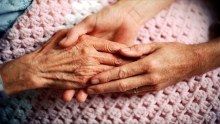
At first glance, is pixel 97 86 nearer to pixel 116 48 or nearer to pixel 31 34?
pixel 116 48

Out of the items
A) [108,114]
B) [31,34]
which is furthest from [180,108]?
[31,34]

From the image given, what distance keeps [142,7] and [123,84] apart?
38 cm

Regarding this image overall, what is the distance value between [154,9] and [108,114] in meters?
0.48

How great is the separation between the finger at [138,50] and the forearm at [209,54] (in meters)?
0.18

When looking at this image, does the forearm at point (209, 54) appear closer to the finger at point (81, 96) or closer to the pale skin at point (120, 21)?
the pale skin at point (120, 21)

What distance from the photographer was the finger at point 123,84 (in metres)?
1.03

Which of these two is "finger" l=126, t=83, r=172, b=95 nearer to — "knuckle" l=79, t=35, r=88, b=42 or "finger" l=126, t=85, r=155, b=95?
"finger" l=126, t=85, r=155, b=95

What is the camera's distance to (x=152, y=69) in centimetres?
104

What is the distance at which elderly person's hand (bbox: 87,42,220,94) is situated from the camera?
1.03m

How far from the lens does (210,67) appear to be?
111cm

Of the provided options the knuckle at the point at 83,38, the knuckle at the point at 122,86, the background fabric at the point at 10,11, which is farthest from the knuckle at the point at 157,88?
the background fabric at the point at 10,11

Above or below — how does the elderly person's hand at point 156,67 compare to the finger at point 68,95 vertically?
above

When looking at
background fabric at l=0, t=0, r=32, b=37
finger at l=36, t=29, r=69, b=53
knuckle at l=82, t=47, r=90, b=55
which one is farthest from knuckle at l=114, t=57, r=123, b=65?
background fabric at l=0, t=0, r=32, b=37

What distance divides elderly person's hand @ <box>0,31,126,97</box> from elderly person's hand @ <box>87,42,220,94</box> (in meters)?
0.05
